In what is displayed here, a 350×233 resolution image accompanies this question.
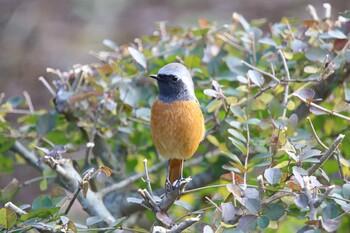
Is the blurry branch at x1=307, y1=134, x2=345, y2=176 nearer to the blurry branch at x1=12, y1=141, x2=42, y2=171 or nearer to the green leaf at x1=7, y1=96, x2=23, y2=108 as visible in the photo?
the blurry branch at x1=12, y1=141, x2=42, y2=171

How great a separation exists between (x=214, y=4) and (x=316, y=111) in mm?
6306

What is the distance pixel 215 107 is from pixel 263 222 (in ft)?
2.19

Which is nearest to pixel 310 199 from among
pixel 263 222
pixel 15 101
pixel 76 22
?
pixel 263 222

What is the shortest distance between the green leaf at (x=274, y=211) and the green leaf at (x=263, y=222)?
0.13 feet

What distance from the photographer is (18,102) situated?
111 inches

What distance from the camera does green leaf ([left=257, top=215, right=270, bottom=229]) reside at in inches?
69.9

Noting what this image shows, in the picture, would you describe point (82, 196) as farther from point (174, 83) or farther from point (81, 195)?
point (174, 83)

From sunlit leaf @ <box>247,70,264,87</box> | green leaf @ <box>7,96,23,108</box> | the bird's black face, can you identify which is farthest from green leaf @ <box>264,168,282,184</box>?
green leaf @ <box>7,96,23,108</box>

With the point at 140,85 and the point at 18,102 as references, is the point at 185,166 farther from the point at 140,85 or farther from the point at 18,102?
the point at 18,102

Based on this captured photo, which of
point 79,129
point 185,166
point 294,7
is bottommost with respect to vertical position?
point 294,7

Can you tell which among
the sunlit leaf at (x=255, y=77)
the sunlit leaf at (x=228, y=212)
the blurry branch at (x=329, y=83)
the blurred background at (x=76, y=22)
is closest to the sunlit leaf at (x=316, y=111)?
the sunlit leaf at (x=255, y=77)

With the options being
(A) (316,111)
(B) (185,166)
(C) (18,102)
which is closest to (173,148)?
(B) (185,166)

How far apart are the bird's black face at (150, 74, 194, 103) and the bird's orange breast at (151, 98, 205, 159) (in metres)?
0.04

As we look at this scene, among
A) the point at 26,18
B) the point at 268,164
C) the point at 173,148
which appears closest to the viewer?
the point at 268,164
